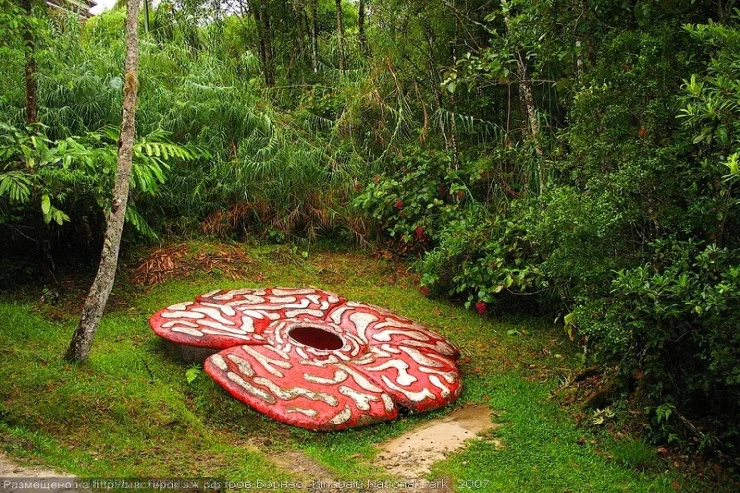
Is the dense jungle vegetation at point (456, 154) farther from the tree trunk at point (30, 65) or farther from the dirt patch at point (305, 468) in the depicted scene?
the dirt patch at point (305, 468)

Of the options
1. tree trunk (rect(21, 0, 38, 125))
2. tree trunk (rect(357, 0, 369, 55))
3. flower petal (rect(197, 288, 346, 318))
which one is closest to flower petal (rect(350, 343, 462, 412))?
flower petal (rect(197, 288, 346, 318))

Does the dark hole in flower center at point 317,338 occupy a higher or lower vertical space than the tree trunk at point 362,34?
lower

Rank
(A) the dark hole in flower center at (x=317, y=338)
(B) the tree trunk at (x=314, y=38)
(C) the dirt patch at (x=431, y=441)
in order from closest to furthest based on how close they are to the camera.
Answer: (C) the dirt patch at (x=431, y=441)
(A) the dark hole in flower center at (x=317, y=338)
(B) the tree trunk at (x=314, y=38)

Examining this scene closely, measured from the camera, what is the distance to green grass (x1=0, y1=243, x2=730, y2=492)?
12.1ft

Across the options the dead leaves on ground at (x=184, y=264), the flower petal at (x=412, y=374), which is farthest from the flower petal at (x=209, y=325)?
the dead leaves on ground at (x=184, y=264)

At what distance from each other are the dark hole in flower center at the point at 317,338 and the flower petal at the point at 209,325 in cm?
27

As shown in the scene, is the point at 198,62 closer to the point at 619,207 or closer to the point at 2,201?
the point at 2,201

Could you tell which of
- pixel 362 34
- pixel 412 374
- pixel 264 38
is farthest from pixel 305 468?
pixel 264 38

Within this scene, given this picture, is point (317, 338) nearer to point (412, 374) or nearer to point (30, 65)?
point (412, 374)

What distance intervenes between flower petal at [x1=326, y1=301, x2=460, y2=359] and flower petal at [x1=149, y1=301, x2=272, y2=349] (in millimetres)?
722

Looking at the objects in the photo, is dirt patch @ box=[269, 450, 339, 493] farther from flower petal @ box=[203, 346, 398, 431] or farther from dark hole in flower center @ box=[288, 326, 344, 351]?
dark hole in flower center @ box=[288, 326, 344, 351]

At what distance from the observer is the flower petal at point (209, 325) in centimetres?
480

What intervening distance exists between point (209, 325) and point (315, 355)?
0.86 m

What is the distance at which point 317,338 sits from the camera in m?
5.46
